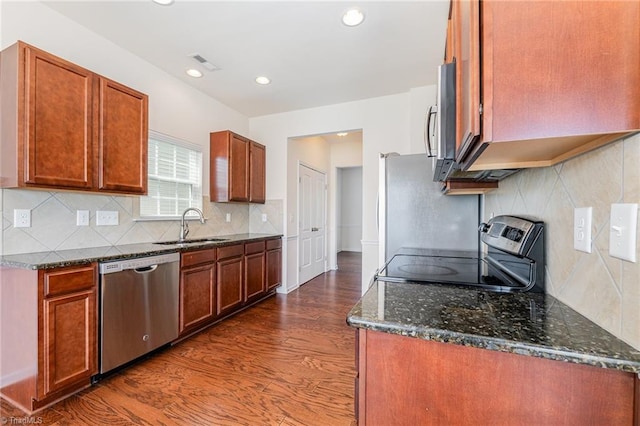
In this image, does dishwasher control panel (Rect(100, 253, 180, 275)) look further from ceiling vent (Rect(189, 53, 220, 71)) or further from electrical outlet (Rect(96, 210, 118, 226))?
ceiling vent (Rect(189, 53, 220, 71))

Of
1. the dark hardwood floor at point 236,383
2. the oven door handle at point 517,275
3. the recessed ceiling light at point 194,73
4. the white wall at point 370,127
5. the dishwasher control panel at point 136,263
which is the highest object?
the recessed ceiling light at point 194,73

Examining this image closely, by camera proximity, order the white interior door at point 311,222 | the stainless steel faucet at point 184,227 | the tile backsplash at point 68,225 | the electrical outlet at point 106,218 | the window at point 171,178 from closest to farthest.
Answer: the tile backsplash at point 68,225 < the electrical outlet at point 106,218 < the window at point 171,178 < the stainless steel faucet at point 184,227 < the white interior door at point 311,222

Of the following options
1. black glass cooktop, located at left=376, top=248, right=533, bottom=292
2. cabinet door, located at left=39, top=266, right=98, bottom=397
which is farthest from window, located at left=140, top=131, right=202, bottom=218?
black glass cooktop, located at left=376, top=248, right=533, bottom=292

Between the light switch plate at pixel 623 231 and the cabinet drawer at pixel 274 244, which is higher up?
the light switch plate at pixel 623 231

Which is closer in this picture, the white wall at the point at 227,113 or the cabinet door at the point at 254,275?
the white wall at the point at 227,113

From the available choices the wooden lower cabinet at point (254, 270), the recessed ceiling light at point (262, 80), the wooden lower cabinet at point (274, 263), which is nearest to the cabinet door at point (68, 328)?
the wooden lower cabinet at point (254, 270)

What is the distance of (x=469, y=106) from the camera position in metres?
0.72

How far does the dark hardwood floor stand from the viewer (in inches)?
63.3

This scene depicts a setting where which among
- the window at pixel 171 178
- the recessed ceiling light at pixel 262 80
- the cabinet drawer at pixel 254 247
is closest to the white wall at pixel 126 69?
the window at pixel 171 178

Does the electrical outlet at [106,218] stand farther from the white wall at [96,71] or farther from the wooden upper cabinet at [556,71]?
the wooden upper cabinet at [556,71]

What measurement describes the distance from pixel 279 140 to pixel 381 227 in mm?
2491

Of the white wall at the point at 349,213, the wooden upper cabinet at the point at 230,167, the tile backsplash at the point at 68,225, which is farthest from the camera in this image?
the white wall at the point at 349,213

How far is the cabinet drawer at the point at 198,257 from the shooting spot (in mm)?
2512

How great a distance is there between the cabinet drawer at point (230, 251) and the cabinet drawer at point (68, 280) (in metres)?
1.20
